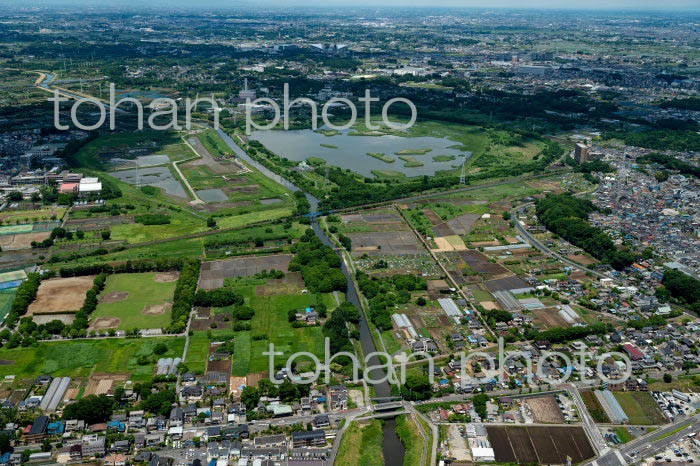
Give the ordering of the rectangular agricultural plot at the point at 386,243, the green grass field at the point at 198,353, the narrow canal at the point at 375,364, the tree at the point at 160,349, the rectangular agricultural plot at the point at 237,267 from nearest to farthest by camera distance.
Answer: the narrow canal at the point at 375,364 < the green grass field at the point at 198,353 < the tree at the point at 160,349 < the rectangular agricultural plot at the point at 237,267 < the rectangular agricultural plot at the point at 386,243

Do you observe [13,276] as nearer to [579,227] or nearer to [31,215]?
[31,215]

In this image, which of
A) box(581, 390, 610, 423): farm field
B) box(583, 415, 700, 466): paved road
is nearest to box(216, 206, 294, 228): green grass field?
box(581, 390, 610, 423): farm field

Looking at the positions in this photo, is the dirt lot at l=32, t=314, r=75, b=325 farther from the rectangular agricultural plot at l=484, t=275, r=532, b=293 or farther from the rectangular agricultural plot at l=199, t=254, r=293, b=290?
the rectangular agricultural plot at l=484, t=275, r=532, b=293

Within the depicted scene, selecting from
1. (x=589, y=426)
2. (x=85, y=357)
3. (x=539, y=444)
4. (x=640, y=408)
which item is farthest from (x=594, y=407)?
(x=85, y=357)

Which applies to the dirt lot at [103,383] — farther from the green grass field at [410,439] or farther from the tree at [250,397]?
the green grass field at [410,439]

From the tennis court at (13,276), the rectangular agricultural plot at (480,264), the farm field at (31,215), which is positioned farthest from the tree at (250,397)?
the farm field at (31,215)
